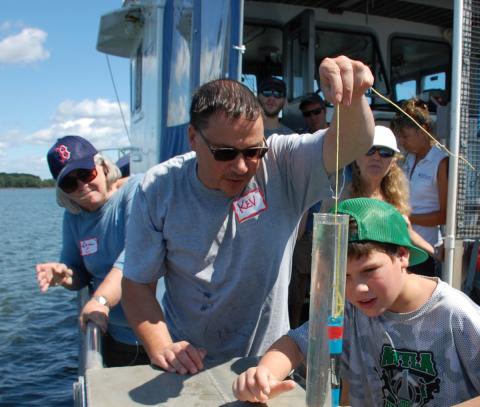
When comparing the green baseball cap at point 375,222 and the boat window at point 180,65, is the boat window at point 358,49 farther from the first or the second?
the green baseball cap at point 375,222

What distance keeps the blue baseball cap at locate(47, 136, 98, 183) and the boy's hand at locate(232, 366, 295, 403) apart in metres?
1.80

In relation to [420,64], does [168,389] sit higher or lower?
lower

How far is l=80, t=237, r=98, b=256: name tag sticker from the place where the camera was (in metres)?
3.11

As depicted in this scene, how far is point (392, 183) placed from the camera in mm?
3260

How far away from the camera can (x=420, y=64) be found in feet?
23.8

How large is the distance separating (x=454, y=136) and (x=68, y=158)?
2.35 m

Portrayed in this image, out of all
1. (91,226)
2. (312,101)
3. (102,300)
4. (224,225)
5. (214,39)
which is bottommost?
(102,300)

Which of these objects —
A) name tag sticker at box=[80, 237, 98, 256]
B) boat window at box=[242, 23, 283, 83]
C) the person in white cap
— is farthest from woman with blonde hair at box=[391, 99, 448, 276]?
boat window at box=[242, 23, 283, 83]

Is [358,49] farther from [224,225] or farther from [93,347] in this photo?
[93,347]

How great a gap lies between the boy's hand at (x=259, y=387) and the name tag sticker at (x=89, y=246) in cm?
175

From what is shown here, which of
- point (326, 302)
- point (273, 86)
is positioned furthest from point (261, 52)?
point (326, 302)

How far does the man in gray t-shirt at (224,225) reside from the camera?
1936 millimetres

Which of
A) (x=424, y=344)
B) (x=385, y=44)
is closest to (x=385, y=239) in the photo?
(x=424, y=344)

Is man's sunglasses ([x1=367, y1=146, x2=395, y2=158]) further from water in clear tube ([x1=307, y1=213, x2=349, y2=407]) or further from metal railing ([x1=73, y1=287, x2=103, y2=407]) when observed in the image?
water in clear tube ([x1=307, y1=213, x2=349, y2=407])
